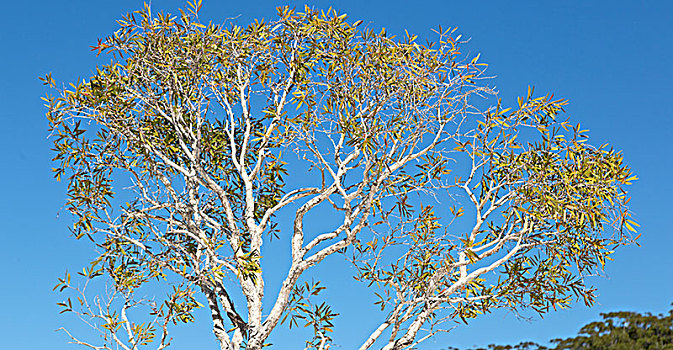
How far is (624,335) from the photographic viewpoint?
62.6 ft

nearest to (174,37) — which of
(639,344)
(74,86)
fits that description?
(74,86)

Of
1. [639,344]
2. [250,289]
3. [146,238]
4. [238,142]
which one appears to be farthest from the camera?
[639,344]

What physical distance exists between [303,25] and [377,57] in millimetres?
1117

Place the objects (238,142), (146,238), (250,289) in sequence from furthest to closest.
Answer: (238,142) → (146,238) → (250,289)

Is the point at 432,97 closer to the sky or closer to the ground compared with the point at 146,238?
closer to the sky

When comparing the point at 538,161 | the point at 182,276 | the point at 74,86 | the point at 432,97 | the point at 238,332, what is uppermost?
the point at 74,86

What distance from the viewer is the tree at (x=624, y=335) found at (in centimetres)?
1867

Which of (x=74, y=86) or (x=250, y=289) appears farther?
(x=74, y=86)

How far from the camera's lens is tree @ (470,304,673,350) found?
61.3ft

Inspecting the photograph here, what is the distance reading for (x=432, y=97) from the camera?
8.66 meters

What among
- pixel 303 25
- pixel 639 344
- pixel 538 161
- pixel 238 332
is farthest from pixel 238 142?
pixel 639 344

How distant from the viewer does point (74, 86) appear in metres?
8.91

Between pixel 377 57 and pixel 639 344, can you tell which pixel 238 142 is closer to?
pixel 377 57

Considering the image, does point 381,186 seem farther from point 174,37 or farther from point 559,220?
point 174,37
